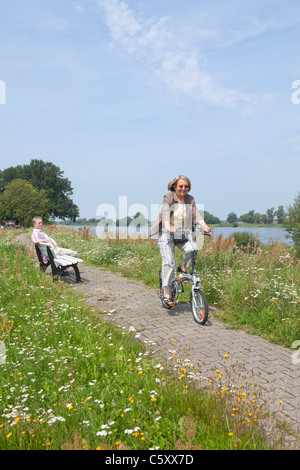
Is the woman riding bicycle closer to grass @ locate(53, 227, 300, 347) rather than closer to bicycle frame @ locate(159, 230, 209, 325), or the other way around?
bicycle frame @ locate(159, 230, 209, 325)

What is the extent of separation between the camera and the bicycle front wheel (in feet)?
17.4

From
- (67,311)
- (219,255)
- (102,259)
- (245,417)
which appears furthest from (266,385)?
(102,259)

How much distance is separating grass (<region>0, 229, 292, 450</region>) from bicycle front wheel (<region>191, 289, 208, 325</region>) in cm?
99

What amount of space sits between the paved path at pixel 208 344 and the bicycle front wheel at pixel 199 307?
0.12m

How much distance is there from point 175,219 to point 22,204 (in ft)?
177

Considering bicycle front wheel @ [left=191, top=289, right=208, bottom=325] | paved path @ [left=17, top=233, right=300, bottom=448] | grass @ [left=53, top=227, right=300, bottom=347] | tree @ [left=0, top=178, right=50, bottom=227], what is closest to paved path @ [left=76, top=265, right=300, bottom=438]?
paved path @ [left=17, top=233, right=300, bottom=448]

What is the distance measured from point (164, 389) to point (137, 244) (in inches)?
424

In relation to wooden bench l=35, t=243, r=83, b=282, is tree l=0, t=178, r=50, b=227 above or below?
above

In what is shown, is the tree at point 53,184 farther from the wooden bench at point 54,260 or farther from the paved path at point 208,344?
the paved path at point 208,344

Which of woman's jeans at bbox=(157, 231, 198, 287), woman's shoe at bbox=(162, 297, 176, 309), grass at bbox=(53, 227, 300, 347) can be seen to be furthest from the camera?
woman's shoe at bbox=(162, 297, 176, 309)

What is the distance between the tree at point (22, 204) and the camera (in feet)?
181
